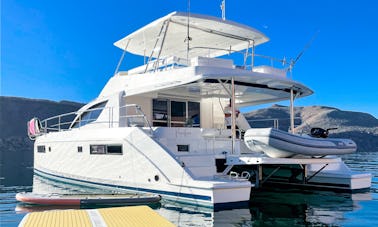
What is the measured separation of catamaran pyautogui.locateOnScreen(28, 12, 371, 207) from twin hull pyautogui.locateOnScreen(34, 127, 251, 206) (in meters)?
0.03

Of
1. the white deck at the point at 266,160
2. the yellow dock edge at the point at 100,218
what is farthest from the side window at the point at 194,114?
the yellow dock edge at the point at 100,218

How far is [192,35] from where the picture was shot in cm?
1303

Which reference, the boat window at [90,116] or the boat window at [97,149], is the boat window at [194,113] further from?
the boat window at [97,149]

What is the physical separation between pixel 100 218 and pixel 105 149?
15.3 feet

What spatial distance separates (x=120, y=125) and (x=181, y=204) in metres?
3.80

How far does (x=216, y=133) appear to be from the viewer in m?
11.1

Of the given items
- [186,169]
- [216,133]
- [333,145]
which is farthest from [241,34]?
[186,169]

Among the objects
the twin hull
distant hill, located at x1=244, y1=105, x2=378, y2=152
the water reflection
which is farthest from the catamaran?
distant hill, located at x1=244, y1=105, x2=378, y2=152

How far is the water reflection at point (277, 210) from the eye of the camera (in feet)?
24.1

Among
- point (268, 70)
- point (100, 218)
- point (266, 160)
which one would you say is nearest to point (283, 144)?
point (266, 160)

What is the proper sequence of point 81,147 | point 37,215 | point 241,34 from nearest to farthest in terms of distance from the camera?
point 37,215 < point 81,147 < point 241,34

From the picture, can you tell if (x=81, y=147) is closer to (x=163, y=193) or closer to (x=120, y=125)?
(x=120, y=125)

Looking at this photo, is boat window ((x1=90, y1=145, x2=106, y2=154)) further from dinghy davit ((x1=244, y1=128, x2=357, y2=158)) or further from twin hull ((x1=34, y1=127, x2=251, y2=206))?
dinghy davit ((x1=244, y1=128, x2=357, y2=158))

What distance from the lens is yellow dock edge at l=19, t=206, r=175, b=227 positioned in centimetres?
601
